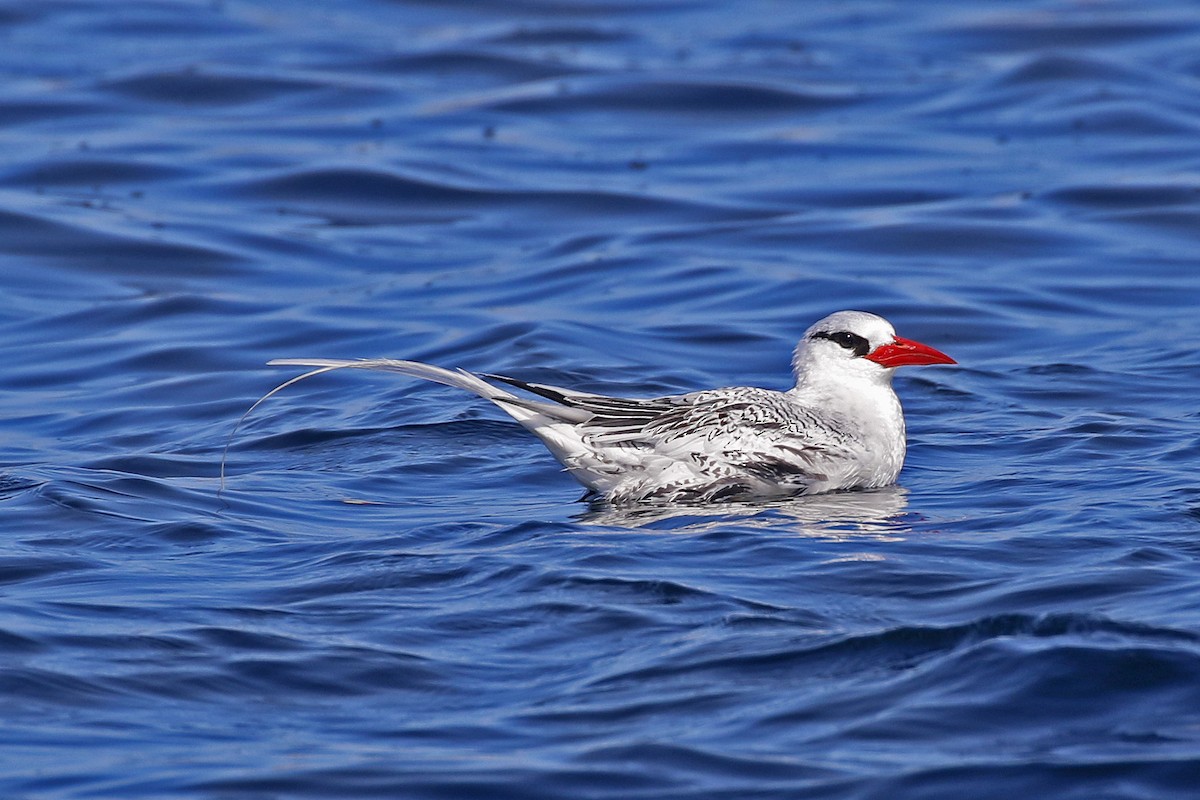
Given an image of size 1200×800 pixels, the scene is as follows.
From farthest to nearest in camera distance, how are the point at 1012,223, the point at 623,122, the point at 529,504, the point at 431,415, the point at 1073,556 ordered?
the point at 623,122 < the point at 1012,223 < the point at 431,415 < the point at 529,504 < the point at 1073,556

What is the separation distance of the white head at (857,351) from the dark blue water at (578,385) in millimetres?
645

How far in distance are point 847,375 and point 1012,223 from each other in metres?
7.33

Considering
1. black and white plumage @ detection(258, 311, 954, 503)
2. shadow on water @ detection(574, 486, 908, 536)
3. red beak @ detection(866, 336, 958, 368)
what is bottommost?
shadow on water @ detection(574, 486, 908, 536)

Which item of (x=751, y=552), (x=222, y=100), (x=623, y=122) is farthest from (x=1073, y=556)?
(x=222, y=100)

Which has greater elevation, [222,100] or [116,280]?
[222,100]

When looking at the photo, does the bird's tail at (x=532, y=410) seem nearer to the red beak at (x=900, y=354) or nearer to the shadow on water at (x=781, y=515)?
the shadow on water at (x=781, y=515)

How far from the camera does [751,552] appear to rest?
842 cm

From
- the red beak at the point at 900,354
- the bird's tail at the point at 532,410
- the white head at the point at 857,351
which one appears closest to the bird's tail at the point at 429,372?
the bird's tail at the point at 532,410

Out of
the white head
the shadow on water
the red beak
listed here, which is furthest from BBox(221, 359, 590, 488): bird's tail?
the red beak

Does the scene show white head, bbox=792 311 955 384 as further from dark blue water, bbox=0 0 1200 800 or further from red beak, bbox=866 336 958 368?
dark blue water, bbox=0 0 1200 800

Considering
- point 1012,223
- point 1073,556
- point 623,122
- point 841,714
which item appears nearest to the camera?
point 841,714

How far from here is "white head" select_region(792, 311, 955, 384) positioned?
10391 millimetres

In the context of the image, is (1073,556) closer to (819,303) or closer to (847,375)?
(847,375)

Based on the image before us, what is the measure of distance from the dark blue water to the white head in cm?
65
